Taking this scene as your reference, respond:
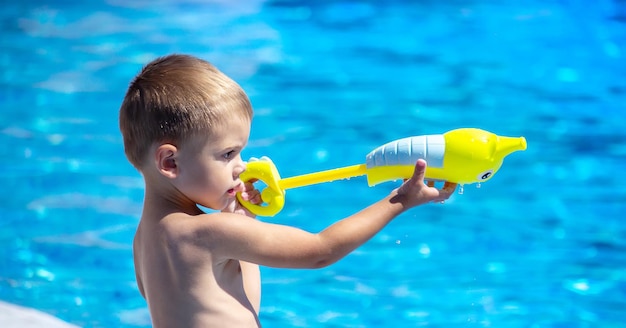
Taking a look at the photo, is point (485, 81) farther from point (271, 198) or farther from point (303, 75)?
point (271, 198)

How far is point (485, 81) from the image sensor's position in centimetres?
680

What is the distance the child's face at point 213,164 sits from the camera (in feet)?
7.66

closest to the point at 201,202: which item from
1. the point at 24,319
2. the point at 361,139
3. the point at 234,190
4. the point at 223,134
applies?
the point at 234,190

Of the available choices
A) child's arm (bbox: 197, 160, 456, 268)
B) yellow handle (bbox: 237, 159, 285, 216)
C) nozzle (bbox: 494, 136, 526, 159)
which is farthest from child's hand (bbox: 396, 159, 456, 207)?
yellow handle (bbox: 237, 159, 285, 216)

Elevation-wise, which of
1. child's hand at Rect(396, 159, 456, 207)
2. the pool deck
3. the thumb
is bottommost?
child's hand at Rect(396, 159, 456, 207)

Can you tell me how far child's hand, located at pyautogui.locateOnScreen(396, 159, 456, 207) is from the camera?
2.27 meters

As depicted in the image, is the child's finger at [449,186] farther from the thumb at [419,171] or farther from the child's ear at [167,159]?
the child's ear at [167,159]

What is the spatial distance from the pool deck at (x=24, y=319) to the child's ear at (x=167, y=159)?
191 cm

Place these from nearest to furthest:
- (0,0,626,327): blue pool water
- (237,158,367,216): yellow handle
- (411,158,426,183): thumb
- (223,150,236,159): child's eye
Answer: (411,158,426,183): thumb → (223,150,236,159): child's eye → (237,158,367,216): yellow handle → (0,0,626,327): blue pool water

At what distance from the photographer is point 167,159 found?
2342 mm

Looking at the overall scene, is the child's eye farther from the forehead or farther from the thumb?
the thumb

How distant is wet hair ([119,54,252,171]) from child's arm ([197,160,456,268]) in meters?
0.24

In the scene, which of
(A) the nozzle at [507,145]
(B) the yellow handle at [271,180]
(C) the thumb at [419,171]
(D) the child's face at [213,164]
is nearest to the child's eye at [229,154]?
(D) the child's face at [213,164]

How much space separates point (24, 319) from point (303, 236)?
2148 mm
